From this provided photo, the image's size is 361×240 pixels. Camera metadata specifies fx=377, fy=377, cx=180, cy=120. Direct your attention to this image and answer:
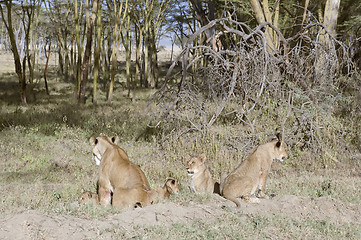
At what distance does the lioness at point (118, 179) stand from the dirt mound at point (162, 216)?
24cm

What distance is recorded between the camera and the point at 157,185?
7340mm

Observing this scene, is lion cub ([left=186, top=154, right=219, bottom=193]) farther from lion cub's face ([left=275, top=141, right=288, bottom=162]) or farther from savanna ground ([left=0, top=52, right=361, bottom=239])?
lion cub's face ([left=275, top=141, right=288, bottom=162])

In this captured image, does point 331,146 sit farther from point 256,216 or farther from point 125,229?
point 125,229

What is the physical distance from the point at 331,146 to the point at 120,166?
6072 millimetres

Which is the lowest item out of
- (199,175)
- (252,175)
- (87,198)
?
(87,198)

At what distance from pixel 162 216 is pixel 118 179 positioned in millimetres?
932

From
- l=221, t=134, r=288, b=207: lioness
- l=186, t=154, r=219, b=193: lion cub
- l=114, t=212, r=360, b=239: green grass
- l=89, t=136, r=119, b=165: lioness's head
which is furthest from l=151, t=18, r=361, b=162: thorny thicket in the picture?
l=114, t=212, r=360, b=239: green grass

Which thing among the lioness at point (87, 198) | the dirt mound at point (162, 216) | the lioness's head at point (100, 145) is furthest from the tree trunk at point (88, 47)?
the dirt mound at point (162, 216)

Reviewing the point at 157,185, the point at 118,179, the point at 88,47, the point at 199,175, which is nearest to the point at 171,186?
the point at 199,175

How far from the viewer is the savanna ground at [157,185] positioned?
4.43 m

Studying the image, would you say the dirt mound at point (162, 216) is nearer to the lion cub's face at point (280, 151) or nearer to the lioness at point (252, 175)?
the lioness at point (252, 175)

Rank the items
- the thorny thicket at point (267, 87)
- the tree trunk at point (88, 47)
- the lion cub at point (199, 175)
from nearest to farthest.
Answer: the lion cub at point (199, 175) → the thorny thicket at point (267, 87) → the tree trunk at point (88, 47)

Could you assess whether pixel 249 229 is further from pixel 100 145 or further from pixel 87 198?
pixel 100 145

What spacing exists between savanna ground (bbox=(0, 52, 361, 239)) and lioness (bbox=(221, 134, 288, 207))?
20 cm
